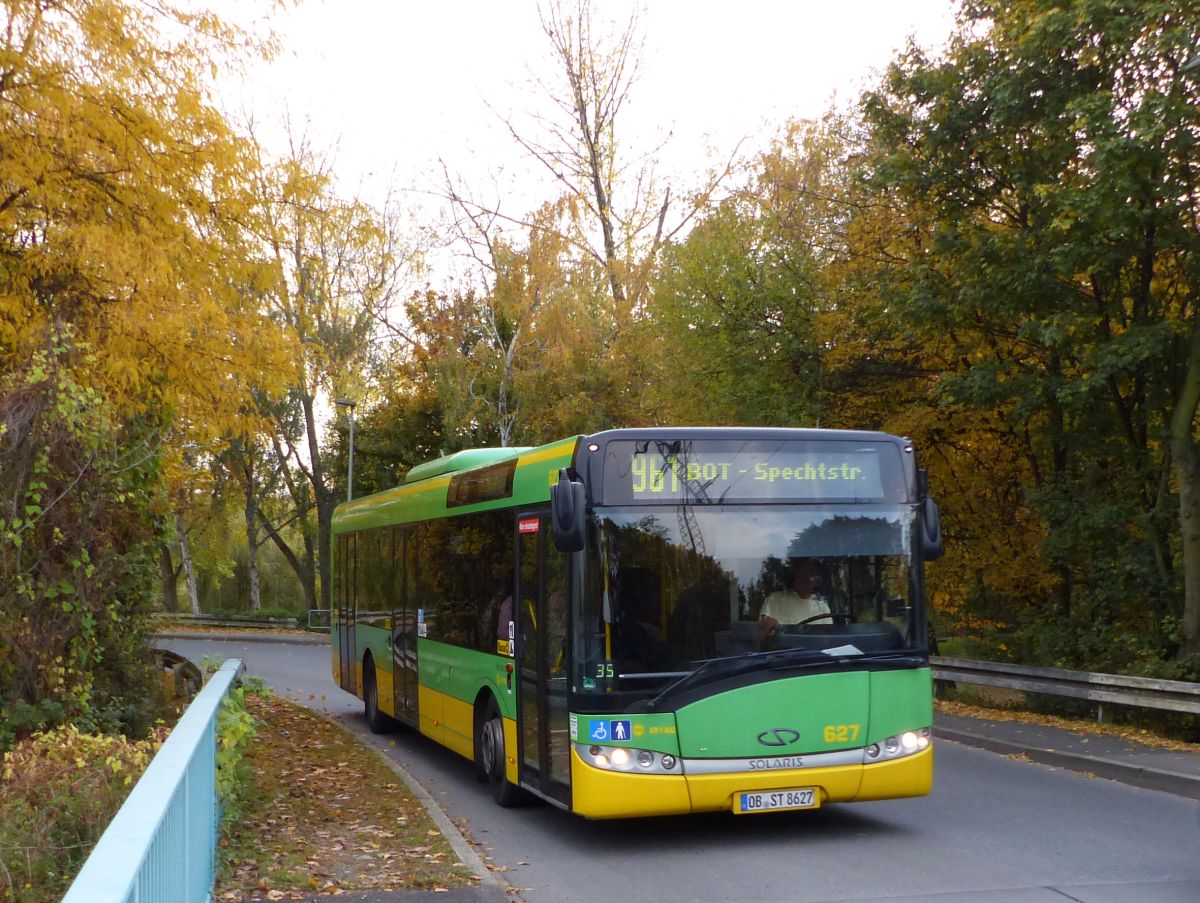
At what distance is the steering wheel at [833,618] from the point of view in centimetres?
934

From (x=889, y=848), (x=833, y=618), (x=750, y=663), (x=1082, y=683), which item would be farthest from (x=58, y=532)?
(x=1082, y=683)

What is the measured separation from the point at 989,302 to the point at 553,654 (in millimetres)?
10449

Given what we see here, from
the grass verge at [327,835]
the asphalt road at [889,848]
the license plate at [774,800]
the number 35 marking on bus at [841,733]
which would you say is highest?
the number 35 marking on bus at [841,733]

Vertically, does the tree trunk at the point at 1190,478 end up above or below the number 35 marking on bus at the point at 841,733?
above

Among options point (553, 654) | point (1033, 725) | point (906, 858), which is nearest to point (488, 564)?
point (553, 654)

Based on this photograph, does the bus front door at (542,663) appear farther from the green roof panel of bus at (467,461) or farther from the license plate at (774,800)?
the green roof panel of bus at (467,461)

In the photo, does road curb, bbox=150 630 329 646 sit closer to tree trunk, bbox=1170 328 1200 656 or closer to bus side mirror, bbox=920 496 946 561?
tree trunk, bbox=1170 328 1200 656

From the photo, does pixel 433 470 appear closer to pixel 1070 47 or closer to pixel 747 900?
pixel 747 900

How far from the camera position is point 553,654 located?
9.66 metres

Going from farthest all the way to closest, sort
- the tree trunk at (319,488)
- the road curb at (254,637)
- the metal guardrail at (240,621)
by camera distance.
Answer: the metal guardrail at (240,621), the tree trunk at (319,488), the road curb at (254,637)

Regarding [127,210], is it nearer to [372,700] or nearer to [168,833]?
[372,700]

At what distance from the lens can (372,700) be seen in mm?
17312

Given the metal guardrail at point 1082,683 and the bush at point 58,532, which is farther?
the metal guardrail at point 1082,683

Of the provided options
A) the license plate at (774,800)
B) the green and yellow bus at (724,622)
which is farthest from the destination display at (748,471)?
the license plate at (774,800)
